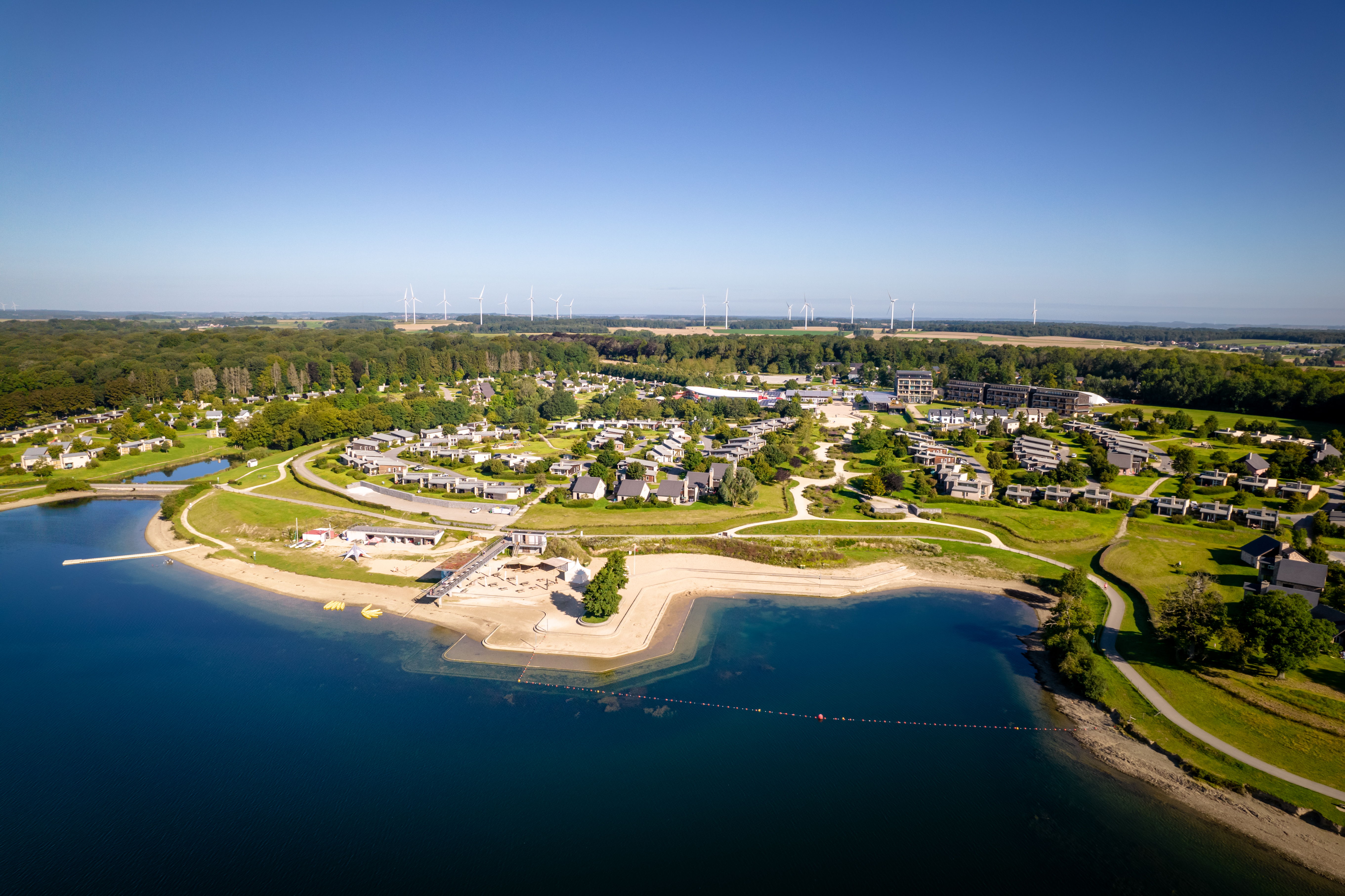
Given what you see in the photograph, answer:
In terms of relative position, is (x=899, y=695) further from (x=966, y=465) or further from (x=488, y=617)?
(x=966, y=465)

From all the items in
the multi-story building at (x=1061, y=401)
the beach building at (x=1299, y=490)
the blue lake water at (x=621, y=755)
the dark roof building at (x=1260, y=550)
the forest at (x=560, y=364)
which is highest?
the forest at (x=560, y=364)

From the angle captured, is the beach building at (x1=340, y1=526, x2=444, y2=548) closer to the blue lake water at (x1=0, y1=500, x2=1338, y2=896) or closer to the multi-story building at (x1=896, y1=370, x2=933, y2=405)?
the blue lake water at (x1=0, y1=500, x2=1338, y2=896)

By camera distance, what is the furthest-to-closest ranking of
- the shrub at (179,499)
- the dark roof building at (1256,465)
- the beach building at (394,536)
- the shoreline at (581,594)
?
the dark roof building at (1256,465)
the shrub at (179,499)
the beach building at (394,536)
the shoreline at (581,594)

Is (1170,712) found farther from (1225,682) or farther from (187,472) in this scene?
(187,472)

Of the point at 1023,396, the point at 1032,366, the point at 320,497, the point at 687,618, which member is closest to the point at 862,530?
the point at 687,618

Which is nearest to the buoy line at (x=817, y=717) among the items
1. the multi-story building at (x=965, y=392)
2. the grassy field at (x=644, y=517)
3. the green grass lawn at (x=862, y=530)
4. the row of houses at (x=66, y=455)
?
the grassy field at (x=644, y=517)

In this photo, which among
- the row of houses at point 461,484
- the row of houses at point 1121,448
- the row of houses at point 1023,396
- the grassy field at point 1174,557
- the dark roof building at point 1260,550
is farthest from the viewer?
the row of houses at point 1023,396

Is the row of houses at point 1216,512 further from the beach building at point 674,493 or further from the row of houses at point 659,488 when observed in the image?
the beach building at point 674,493
